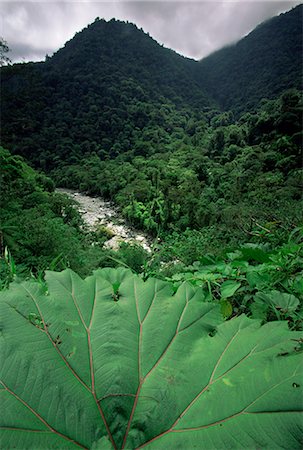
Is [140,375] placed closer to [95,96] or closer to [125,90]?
[95,96]

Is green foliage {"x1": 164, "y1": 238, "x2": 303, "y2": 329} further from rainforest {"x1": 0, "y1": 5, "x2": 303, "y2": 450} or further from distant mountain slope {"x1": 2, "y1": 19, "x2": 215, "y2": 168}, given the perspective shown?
distant mountain slope {"x1": 2, "y1": 19, "x2": 215, "y2": 168}

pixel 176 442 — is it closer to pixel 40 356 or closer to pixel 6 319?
pixel 40 356

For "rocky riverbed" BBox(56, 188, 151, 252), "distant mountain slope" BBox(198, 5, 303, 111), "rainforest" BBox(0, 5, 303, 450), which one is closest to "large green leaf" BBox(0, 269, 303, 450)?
"rainforest" BBox(0, 5, 303, 450)

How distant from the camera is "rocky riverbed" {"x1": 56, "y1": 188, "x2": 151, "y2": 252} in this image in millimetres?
18922

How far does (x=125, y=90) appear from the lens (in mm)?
53469

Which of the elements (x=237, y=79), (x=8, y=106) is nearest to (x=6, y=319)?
(x=8, y=106)

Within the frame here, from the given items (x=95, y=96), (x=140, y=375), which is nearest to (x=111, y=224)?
(x=140, y=375)

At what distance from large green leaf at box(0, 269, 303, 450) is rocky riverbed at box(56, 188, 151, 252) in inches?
631

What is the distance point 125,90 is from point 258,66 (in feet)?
82.4

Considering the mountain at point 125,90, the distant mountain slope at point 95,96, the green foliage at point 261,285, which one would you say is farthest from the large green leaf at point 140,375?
the distant mountain slope at point 95,96

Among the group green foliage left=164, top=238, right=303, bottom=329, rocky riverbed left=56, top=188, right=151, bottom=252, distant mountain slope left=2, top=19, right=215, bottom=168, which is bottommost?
rocky riverbed left=56, top=188, right=151, bottom=252

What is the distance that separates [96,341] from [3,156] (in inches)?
436

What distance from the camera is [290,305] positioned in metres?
0.79

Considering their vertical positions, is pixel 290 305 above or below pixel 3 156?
below
